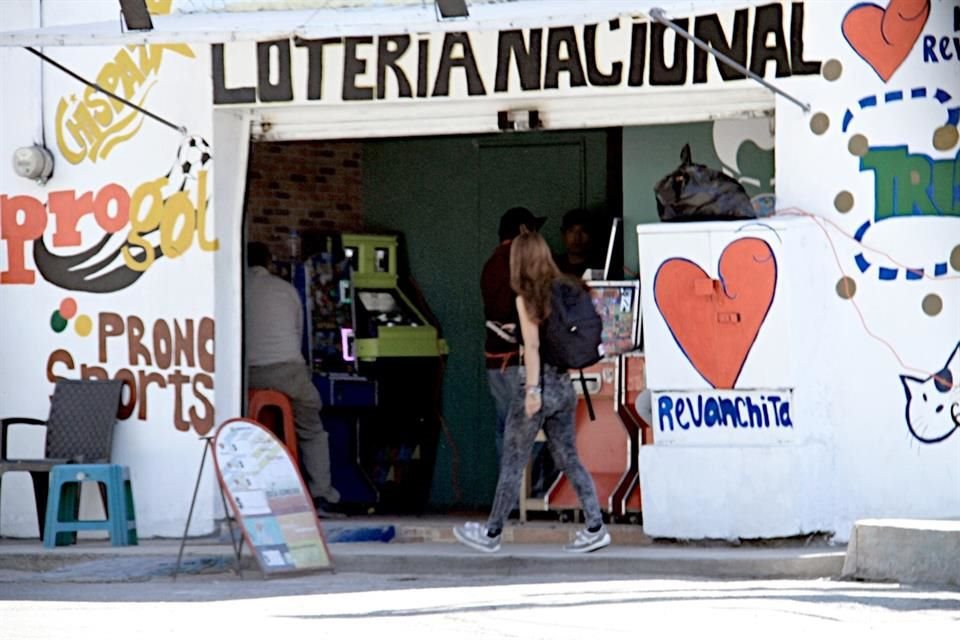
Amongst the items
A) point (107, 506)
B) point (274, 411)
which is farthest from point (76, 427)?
point (274, 411)

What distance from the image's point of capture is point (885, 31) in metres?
12.0

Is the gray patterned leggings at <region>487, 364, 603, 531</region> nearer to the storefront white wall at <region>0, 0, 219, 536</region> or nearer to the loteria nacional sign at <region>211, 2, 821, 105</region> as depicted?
the loteria nacional sign at <region>211, 2, 821, 105</region>

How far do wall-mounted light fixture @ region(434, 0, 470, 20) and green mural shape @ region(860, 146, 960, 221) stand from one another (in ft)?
8.43

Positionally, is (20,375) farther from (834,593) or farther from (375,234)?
(834,593)

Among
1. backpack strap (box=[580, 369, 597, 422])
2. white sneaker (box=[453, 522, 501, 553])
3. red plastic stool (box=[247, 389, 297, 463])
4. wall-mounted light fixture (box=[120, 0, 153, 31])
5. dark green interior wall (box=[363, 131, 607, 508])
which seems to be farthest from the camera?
dark green interior wall (box=[363, 131, 607, 508])

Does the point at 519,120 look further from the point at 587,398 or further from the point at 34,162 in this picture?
the point at 34,162

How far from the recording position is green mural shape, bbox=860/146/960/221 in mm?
12023

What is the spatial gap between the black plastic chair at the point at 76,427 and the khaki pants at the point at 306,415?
123 centimetres

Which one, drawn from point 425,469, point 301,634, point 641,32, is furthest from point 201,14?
point 301,634

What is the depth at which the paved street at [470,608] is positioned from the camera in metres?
8.78

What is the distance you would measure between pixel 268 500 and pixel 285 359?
2.91 meters

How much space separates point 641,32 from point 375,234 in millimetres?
4007

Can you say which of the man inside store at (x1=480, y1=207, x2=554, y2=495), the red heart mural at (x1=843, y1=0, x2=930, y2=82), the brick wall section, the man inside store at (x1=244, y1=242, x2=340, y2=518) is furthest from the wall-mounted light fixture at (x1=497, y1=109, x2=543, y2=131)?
the brick wall section

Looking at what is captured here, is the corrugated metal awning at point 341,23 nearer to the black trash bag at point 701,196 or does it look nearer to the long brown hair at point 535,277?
the black trash bag at point 701,196
